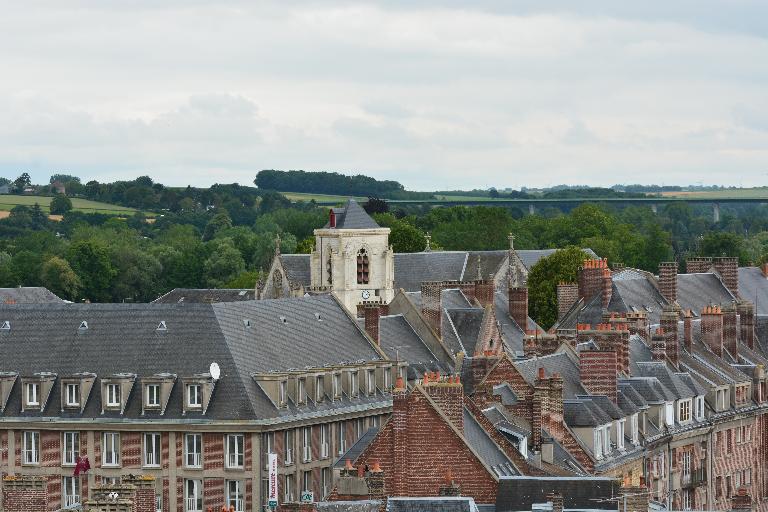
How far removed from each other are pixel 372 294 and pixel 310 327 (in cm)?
6094

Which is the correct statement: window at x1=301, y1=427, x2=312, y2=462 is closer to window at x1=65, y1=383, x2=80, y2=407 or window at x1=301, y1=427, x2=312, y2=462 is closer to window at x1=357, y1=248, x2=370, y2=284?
window at x1=65, y1=383, x2=80, y2=407

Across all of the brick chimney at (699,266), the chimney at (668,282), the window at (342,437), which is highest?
the brick chimney at (699,266)

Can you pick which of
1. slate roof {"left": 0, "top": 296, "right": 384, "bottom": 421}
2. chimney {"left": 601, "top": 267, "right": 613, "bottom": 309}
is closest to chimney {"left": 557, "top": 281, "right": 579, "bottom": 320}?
chimney {"left": 601, "top": 267, "right": 613, "bottom": 309}

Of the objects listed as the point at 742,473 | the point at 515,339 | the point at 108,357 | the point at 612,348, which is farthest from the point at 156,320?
the point at 515,339

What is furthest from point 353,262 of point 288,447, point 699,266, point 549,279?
point 288,447

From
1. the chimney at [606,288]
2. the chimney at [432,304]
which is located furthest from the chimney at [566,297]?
the chimney at [432,304]

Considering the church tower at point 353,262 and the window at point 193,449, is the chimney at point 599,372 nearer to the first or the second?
the window at point 193,449

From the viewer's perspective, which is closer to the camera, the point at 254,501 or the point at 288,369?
the point at 254,501

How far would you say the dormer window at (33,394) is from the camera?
104625 millimetres

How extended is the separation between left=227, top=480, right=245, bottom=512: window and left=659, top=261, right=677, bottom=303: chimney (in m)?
49.6

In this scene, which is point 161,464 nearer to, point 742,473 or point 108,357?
point 108,357

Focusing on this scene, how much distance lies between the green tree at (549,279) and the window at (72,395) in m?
71.7

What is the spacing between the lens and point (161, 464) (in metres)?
102

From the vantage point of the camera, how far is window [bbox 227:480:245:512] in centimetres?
10019
